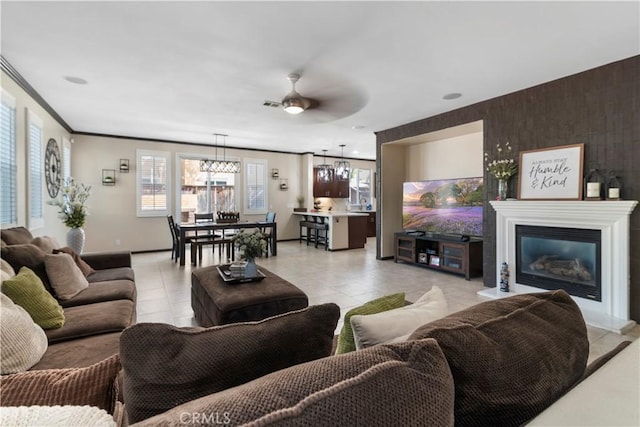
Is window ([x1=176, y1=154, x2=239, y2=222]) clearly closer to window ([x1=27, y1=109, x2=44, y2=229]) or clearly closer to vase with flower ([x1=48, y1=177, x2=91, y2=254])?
vase with flower ([x1=48, y1=177, x2=91, y2=254])

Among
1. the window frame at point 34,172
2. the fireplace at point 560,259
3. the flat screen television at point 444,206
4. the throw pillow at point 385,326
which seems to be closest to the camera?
the throw pillow at point 385,326

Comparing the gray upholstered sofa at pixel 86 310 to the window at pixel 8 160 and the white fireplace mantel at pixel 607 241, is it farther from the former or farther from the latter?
the white fireplace mantel at pixel 607 241

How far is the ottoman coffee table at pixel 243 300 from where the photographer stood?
8.05 feet

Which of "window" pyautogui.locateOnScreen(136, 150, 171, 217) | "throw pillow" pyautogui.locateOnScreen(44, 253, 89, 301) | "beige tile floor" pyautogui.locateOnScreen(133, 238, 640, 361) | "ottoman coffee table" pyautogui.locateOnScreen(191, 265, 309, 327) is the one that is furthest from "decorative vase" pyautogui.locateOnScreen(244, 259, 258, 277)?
"window" pyautogui.locateOnScreen(136, 150, 171, 217)

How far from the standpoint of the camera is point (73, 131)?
659 centimetres

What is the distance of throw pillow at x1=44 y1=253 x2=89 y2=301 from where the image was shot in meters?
2.43

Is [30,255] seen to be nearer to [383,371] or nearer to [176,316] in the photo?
[176,316]

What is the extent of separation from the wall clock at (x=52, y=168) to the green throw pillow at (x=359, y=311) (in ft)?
17.8

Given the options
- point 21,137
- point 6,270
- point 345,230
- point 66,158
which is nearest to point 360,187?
point 345,230

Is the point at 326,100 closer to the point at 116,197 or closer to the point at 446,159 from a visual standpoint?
the point at 446,159

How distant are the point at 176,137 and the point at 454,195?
6073 mm

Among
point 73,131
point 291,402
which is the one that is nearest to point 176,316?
point 291,402

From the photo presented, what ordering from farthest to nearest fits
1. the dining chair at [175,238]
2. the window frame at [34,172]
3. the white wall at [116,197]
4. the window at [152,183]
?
the window at [152,183] → the white wall at [116,197] → the dining chair at [175,238] → the window frame at [34,172]

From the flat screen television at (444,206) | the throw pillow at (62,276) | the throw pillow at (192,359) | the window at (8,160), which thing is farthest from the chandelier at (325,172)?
the throw pillow at (192,359)
